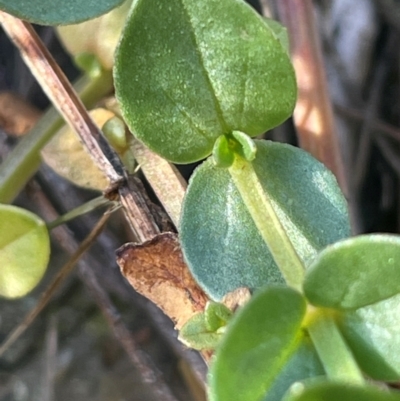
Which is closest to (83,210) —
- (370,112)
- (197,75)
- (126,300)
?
(197,75)

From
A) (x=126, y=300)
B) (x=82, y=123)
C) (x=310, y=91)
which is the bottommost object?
(x=126, y=300)

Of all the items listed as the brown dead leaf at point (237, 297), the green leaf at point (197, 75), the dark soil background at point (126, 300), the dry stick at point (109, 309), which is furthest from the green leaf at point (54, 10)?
the dark soil background at point (126, 300)

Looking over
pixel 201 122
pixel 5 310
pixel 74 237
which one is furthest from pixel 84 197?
pixel 201 122

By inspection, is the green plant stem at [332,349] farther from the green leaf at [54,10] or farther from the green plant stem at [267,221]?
the green leaf at [54,10]

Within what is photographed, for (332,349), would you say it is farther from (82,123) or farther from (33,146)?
(33,146)

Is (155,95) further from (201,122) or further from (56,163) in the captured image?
(56,163)

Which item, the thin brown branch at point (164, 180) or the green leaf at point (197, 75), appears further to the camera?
the thin brown branch at point (164, 180)

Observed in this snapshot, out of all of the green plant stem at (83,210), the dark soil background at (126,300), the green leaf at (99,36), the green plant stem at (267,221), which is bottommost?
the dark soil background at (126,300)
